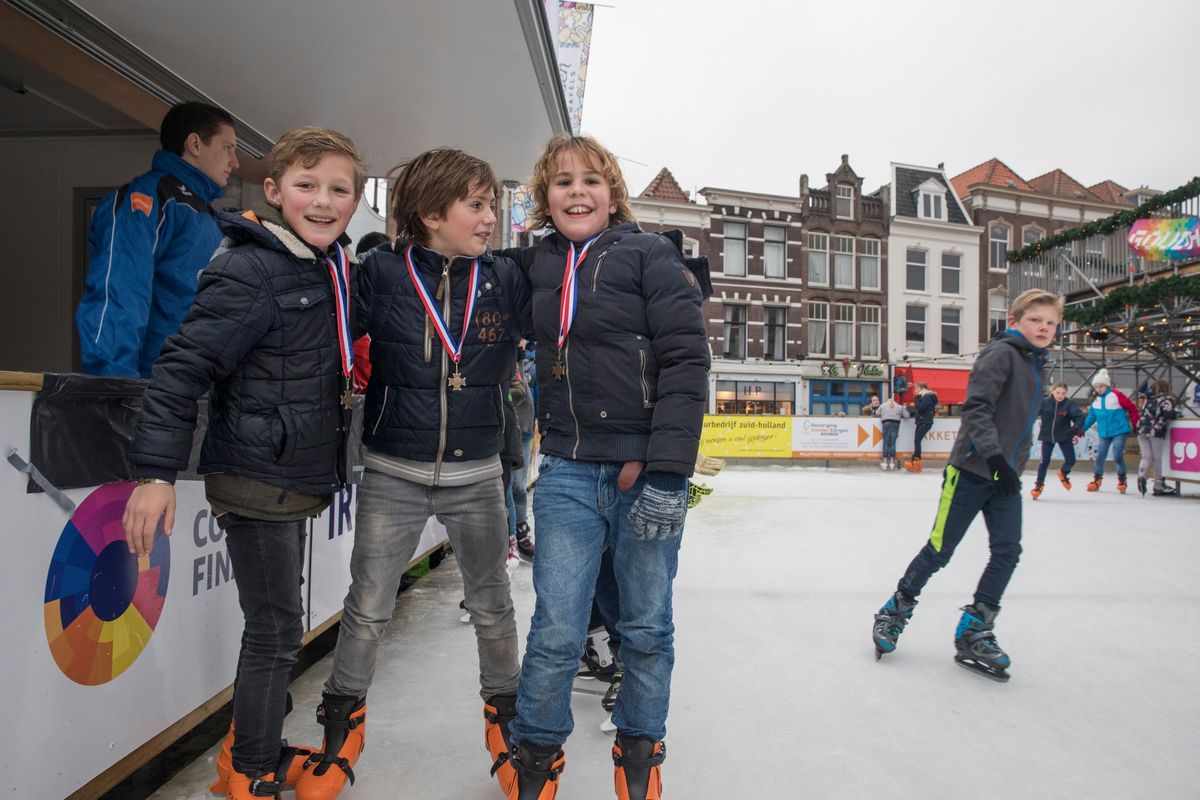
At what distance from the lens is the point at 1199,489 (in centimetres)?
1070

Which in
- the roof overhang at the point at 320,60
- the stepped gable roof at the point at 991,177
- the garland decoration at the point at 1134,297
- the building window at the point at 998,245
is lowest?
the roof overhang at the point at 320,60

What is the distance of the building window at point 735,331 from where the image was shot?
959 inches

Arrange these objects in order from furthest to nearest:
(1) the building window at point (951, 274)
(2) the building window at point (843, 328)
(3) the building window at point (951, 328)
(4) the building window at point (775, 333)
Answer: (1) the building window at point (951, 274)
(3) the building window at point (951, 328)
(2) the building window at point (843, 328)
(4) the building window at point (775, 333)

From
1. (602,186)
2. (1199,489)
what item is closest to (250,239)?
(602,186)

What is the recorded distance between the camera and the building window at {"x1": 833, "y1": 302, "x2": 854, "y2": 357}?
25125mm

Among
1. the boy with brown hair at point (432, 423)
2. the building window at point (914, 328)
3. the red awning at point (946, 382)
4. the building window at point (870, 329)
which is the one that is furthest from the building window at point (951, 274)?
the boy with brown hair at point (432, 423)

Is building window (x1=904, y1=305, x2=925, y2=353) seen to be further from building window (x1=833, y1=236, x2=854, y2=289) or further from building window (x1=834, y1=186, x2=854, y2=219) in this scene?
building window (x1=834, y1=186, x2=854, y2=219)

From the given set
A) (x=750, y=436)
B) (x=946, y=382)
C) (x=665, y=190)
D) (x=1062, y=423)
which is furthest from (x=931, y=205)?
(x=1062, y=423)

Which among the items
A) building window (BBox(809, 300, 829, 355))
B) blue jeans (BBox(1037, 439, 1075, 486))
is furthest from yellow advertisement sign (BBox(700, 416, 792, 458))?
building window (BBox(809, 300, 829, 355))

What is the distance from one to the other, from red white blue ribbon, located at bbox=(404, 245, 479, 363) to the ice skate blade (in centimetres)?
244

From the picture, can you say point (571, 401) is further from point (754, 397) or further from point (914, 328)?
point (914, 328)

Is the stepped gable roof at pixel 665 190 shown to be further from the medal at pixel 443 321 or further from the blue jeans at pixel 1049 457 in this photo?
the medal at pixel 443 321

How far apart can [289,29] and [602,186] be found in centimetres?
203

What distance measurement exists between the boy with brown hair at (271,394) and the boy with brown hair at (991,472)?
237cm
